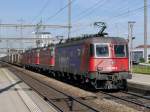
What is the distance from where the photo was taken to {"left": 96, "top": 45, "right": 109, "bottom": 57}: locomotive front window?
24628 millimetres

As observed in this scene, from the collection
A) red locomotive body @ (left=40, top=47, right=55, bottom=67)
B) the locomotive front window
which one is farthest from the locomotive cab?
red locomotive body @ (left=40, top=47, right=55, bottom=67)

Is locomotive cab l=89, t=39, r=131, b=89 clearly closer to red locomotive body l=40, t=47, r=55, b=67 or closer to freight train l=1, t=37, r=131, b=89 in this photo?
freight train l=1, t=37, r=131, b=89

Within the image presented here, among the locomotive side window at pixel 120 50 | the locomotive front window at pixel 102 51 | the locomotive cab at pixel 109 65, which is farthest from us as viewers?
the locomotive side window at pixel 120 50

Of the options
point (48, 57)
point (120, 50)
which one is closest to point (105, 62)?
point (120, 50)

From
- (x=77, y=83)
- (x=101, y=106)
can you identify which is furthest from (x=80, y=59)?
(x=101, y=106)

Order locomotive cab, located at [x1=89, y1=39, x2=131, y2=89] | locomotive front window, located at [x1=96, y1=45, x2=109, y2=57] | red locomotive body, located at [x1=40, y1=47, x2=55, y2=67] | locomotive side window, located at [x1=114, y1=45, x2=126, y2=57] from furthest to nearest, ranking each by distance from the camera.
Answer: red locomotive body, located at [x1=40, y1=47, x2=55, y2=67]
locomotive side window, located at [x1=114, y1=45, x2=126, y2=57]
locomotive front window, located at [x1=96, y1=45, x2=109, y2=57]
locomotive cab, located at [x1=89, y1=39, x2=131, y2=89]

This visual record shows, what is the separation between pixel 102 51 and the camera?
24750 mm

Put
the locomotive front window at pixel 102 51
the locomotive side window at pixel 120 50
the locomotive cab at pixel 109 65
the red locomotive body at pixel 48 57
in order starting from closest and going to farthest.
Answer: the locomotive cab at pixel 109 65
the locomotive front window at pixel 102 51
the locomotive side window at pixel 120 50
the red locomotive body at pixel 48 57

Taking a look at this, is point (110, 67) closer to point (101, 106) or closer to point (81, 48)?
point (81, 48)

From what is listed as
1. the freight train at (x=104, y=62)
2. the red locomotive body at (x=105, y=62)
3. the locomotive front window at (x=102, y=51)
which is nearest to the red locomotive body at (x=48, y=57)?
the freight train at (x=104, y=62)

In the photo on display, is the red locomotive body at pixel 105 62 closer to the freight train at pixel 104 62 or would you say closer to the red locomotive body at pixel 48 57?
the freight train at pixel 104 62

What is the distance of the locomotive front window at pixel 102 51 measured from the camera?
24.6 m

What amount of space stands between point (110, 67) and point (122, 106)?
7187 mm

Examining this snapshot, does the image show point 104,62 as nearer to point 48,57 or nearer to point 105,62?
point 105,62
